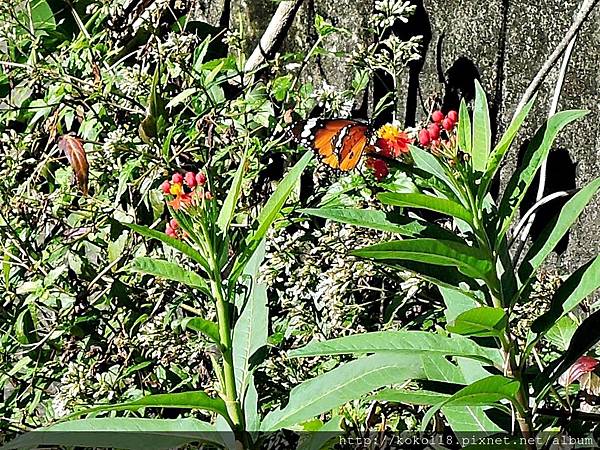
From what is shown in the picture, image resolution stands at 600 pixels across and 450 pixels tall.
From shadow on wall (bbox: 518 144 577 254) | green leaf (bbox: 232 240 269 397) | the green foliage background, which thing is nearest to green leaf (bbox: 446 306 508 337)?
green leaf (bbox: 232 240 269 397)

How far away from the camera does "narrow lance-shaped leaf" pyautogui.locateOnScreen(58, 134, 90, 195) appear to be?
1.58 metres

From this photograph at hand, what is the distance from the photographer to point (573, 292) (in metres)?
0.91

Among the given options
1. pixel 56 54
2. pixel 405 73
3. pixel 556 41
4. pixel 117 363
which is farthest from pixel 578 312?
pixel 56 54

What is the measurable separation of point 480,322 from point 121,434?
0.36m

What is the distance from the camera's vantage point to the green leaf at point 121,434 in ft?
2.52

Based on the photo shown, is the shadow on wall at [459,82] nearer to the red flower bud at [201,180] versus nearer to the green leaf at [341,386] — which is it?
the red flower bud at [201,180]

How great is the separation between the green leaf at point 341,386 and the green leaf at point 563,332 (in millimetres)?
335

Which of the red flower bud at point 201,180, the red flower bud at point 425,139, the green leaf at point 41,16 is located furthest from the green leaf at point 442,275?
the green leaf at point 41,16

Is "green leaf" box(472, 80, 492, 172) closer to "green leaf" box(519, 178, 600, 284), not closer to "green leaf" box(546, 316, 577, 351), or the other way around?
"green leaf" box(519, 178, 600, 284)

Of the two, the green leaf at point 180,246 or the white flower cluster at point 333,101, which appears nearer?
the green leaf at point 180,246

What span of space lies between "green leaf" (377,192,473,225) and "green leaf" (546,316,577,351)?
30 cm

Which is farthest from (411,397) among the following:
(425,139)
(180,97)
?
(180,97)

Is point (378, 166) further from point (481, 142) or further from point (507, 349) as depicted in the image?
point (507, 349)

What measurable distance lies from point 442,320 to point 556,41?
1.77 feet
